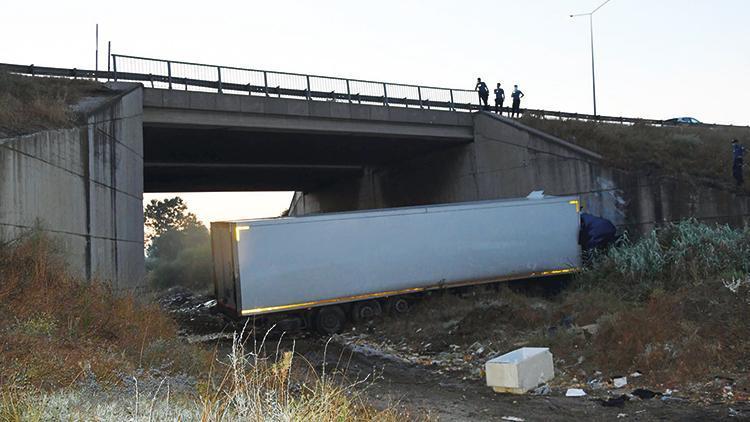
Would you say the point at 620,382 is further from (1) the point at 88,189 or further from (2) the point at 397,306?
(1) the point at 88,189

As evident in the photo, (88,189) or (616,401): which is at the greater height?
(88,189)

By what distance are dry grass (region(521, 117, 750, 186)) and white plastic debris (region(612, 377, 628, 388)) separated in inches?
576

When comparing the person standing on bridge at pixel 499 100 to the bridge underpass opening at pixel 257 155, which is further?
the person standing on bridge at pixel 499 100

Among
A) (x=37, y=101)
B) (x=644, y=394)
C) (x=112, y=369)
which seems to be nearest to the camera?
(x=112, y=369)

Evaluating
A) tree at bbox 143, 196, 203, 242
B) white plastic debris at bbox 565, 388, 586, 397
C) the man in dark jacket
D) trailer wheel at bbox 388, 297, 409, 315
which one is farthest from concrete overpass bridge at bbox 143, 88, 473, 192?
tree at bbox 143, 196, 203, 242

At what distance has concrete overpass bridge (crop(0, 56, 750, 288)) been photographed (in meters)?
13.9

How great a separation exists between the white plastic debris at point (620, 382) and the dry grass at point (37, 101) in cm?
1188

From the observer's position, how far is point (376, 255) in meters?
17.0

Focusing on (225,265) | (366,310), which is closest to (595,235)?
(366,310)

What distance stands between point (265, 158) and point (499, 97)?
11.9 meters

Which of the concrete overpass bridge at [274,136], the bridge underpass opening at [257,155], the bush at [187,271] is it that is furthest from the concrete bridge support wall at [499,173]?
the bush at [187,271]

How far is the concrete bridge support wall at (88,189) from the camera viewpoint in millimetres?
11375

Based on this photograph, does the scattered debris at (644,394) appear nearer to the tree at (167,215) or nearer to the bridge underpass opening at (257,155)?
the bridge underpass opening at (257,155)

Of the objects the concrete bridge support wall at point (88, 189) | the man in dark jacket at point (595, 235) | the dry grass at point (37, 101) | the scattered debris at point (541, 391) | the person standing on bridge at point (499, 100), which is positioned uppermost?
the person standing on bridge at point (499, 100)
